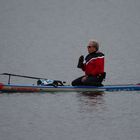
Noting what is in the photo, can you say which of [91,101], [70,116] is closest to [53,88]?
[91,101]

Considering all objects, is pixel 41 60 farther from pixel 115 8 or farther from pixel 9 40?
pixel 115 8

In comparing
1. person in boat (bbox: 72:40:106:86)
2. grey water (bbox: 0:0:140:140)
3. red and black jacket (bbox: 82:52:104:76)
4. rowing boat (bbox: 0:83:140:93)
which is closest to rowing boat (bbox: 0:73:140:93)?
rowing boat (bbox: 0:83:140:93)

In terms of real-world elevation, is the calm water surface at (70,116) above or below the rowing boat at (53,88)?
below

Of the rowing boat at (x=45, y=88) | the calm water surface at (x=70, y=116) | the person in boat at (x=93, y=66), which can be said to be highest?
the person in boat at (x=93, y=66)

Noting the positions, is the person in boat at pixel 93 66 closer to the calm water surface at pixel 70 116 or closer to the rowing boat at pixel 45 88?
the rowing boat at pixel 45 88

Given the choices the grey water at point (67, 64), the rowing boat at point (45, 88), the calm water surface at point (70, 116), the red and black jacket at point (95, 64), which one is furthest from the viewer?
the red and black jacket at point (95, 64)

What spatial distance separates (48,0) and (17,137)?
6822 cm

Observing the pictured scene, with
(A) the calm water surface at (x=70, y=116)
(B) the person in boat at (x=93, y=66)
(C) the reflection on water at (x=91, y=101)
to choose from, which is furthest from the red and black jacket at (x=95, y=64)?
(A) the calm water surface at (x=70, y=116)

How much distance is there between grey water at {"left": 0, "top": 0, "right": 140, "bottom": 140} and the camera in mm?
19844

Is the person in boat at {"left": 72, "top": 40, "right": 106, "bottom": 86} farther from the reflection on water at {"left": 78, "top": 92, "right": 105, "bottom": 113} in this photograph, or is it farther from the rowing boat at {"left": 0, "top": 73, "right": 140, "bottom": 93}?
the reflection on water at {"left": 78, "top": 92, "right": 105, "bottom": 113}

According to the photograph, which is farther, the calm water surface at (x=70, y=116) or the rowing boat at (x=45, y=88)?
the rowing boat at (x=45, y=88)

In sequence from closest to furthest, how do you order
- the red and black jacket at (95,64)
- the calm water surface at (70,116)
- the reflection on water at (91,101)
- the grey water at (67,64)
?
1. the calm water surface at (70,116)
2. the grey water at (67,64)
3. the reflection on water at (91,101)
4. the red and black jacket at (95,64)

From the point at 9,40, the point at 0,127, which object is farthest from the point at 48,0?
the point at 0,127

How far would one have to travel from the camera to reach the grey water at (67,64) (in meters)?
19.8
